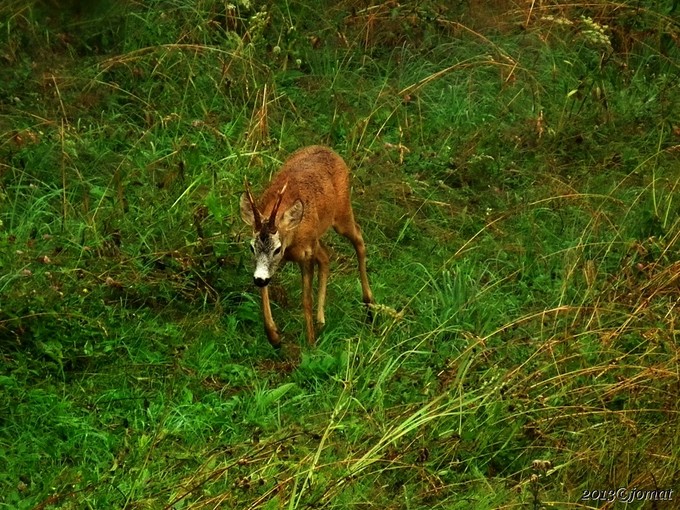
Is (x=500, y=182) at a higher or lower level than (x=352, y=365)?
lower

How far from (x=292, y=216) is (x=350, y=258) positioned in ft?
4.55

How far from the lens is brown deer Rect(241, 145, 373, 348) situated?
7680mm

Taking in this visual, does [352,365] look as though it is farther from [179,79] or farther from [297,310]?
[179,79]

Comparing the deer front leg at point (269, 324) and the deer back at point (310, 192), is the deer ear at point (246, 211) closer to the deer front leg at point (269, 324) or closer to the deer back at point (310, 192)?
the deer back at point (310, 192)

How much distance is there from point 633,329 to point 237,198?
111 inches

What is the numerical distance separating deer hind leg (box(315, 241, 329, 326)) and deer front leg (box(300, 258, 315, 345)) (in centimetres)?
7

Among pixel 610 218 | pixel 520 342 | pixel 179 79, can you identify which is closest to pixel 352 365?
pixel 520 342

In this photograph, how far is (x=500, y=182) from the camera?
1010 cm

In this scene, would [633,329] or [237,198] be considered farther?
[237,198]

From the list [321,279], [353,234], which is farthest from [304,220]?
[353,234]

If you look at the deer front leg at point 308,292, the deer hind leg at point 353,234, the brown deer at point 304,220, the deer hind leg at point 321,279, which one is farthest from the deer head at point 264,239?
the deer hind leg at point 353,234

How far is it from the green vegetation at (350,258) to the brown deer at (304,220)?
0.70 ft

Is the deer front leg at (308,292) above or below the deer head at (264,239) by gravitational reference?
below

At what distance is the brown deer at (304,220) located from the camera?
7.68 metres
